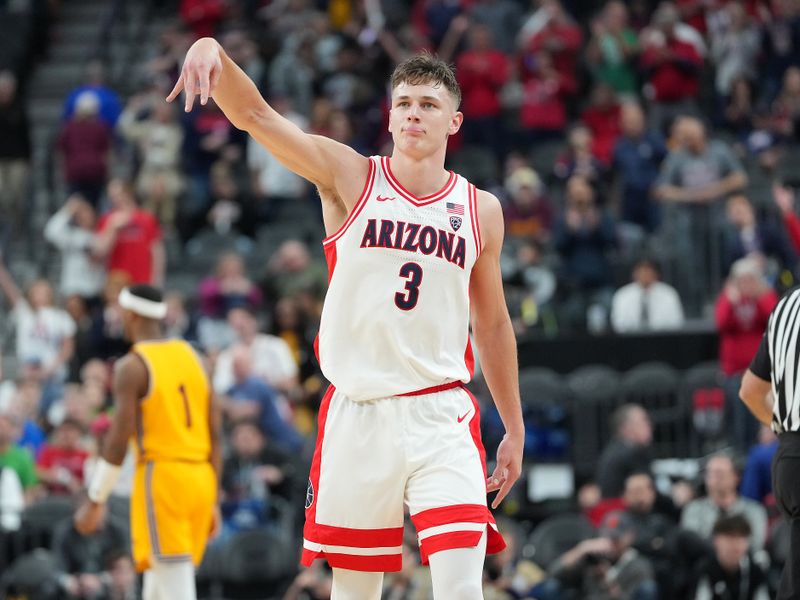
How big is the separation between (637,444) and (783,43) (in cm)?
826

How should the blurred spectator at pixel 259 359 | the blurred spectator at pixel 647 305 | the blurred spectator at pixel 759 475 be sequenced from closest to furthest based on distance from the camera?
the blurred spectator at pixel 759 475 → the blurred spectator at pixel 259 359 → the blurred spectator at pixel 647 305

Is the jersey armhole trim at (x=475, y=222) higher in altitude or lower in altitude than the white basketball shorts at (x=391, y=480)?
higher

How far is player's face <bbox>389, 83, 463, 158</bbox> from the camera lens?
6066 millimetres

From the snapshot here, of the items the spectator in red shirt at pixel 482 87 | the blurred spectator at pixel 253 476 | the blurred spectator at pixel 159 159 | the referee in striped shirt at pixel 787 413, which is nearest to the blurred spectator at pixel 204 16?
the blurred spectator at pixel 159 159

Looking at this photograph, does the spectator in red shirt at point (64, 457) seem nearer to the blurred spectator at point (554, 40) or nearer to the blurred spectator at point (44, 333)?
the blurred spectator at point (44, 333)

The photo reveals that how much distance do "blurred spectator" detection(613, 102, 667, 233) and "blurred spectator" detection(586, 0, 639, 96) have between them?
64.5 inches

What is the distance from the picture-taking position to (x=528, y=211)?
54.4 ft

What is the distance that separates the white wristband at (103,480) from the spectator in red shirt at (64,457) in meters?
4.27

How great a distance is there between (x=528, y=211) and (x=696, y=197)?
182 centimetres

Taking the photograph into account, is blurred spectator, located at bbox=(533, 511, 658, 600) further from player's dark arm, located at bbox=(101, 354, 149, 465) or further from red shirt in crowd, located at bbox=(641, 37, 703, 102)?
red shirt in crowd, located at bbox=(641, 37, 703, 102)

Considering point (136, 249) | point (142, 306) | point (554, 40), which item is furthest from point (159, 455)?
point (554, 40)

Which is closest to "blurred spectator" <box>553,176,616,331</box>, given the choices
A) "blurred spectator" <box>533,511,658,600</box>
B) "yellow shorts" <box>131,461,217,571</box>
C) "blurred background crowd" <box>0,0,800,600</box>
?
"blurred background crowd" <box>0,0,800,600</box>

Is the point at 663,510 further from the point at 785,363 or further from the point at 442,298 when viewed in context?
the point at 442,298

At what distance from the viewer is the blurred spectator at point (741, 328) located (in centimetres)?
1355
